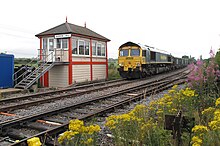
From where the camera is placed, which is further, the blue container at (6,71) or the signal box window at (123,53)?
the signal box window at (123,53)

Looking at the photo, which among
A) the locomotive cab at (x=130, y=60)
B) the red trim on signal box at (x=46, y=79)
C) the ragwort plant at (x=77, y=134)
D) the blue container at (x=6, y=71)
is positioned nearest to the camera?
the ragwort plant at (x=77, y=134)

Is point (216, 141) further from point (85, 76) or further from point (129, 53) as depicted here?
point (129, 53)

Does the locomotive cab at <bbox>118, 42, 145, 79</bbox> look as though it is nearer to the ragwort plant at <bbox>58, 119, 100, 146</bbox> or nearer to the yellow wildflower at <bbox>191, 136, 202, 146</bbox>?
the ragwort plant at <bbox>58, 119, 100, 146</bbox>

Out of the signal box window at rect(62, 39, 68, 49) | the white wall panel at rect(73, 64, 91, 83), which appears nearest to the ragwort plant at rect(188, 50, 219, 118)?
the white wall panel at rect(73, 64, 91, 83)

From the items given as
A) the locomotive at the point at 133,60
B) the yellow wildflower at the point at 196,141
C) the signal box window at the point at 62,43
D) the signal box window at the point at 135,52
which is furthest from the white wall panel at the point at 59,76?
the yellow wildflower at the point at 196,141

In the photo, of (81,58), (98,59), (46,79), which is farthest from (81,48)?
(46,79)

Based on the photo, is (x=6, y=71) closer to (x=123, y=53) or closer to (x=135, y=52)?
(x=123, y=53)

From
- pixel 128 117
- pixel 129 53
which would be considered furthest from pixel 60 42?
pixel 128 117

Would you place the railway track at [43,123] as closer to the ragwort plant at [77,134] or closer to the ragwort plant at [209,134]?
the ragwort plant at [77,134]

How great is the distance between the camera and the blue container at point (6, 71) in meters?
13.3

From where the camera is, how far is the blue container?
13344mm

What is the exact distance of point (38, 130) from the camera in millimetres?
5164

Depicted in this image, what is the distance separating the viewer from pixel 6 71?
13578 mm

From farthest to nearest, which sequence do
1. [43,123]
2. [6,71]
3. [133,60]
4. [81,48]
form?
[133,60]
[81,48]
[6,71]
[43,123]
